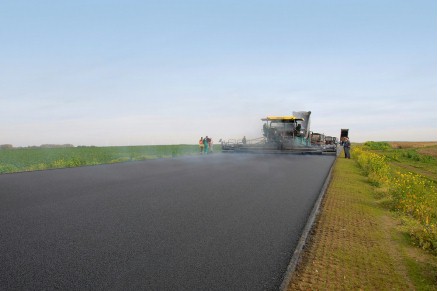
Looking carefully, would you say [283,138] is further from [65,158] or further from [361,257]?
[361,257]

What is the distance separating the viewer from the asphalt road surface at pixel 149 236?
13.3ft

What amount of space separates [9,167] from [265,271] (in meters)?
20.8

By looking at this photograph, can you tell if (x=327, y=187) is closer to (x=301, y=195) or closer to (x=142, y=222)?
(x=301, y=195)

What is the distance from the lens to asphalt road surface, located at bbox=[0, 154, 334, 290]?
4.04 metres

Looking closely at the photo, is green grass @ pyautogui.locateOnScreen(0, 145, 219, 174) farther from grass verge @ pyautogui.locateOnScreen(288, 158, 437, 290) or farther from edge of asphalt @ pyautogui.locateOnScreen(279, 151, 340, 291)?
grass verge @ pyautogui.locateOnScreen(288, 158, 437, 290)

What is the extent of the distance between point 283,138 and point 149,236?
2651 centimetres

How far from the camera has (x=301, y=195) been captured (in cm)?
953

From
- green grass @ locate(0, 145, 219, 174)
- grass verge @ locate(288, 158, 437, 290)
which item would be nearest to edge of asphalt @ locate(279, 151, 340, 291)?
grass verge @ locate(288, 158, 437, 290)

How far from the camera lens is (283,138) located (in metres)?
31.2

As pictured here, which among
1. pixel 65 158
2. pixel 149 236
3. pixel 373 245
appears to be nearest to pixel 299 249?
pixel 373 245

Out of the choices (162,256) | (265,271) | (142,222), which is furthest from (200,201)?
(265,271)

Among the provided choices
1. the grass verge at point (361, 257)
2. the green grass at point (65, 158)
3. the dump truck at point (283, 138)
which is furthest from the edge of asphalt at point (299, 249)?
the dump truck at point (283, 138)

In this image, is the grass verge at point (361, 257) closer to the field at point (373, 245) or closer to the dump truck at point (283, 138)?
the field at point (373, 245)

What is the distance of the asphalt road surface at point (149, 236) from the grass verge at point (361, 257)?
38cm
